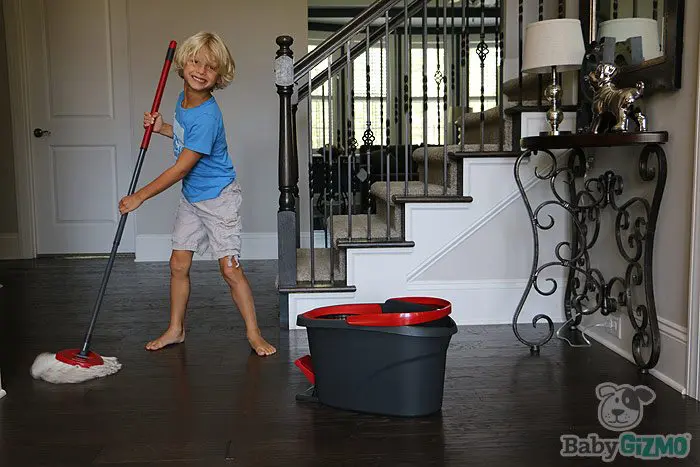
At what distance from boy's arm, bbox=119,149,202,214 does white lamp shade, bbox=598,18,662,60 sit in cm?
162

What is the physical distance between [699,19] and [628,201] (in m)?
0.66

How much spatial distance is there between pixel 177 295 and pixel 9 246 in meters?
3.29

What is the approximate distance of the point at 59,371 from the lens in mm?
2305

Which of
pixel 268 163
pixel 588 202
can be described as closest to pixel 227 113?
pixel 268 163

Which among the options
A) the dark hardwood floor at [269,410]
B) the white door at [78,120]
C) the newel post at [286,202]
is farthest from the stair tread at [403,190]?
the white door at [78,120]

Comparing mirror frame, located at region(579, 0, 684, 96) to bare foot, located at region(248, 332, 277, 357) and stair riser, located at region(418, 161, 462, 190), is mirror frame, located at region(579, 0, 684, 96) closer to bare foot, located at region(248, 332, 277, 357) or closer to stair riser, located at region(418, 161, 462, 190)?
stair riser, located at region(418, 161, 462, 190)

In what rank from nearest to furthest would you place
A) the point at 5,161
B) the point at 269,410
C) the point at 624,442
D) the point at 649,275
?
the point at 624,442, the point at 269,410, the point at 649,275, the point at 5,161

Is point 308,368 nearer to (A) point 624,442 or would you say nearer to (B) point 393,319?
(B) point 393,319

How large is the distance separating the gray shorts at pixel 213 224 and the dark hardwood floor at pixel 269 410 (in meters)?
0.42

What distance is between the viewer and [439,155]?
3.34 metres

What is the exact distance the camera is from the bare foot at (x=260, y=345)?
2644 mm

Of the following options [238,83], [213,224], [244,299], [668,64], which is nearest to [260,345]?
[244,299]

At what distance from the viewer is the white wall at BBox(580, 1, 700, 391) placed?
210 cm

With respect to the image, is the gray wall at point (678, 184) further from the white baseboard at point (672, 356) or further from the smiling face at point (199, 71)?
the smiling face at point (199, 71)
